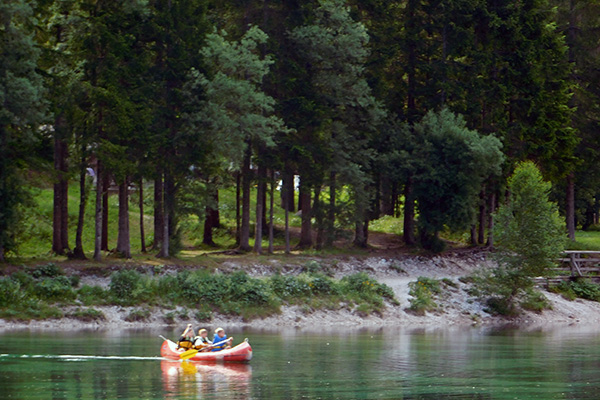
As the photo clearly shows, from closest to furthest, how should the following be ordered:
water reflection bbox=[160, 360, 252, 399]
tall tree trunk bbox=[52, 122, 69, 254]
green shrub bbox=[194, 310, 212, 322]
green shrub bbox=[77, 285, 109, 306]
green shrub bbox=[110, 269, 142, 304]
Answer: water reflection bbox=[160, 360, 252, 399]
green shrub bbox=[77, 285, 109, 306]
green shrub bbox=[110, 269, 142, 304]
green shrub bbox=[194, 310, 212, 322]
tall tree trunk bbox=[52, 122, 69, 254]

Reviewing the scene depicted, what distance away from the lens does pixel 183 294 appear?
147 ft

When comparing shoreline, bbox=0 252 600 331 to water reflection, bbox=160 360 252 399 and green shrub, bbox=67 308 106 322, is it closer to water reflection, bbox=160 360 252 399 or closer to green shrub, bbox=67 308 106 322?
green shrub, bbox=67 308 106 322

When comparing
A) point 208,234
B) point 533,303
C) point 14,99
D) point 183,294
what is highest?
point 14,99

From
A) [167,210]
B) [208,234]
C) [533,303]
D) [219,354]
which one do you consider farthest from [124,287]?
[533,303]

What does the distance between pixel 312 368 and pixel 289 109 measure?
2874cm

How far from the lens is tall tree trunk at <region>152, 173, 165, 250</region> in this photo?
166 feet

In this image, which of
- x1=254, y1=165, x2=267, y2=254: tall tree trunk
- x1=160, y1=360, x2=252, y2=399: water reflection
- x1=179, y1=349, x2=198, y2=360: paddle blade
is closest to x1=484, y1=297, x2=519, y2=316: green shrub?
x1=254, y1=165, x2=267, y2=254: tall tree trunk

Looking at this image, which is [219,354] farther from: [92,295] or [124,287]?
[92,295]

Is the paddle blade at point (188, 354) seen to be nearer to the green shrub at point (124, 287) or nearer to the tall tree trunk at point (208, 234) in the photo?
the green shrub at point (124, 287)

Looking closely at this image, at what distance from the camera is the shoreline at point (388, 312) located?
42.7m

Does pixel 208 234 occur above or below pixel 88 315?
above

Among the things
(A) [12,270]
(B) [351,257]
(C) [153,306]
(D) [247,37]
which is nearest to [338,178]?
(B) [351,257]

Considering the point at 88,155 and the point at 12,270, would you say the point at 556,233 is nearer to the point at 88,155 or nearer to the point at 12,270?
the point at 88,155

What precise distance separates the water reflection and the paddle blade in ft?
0.58
